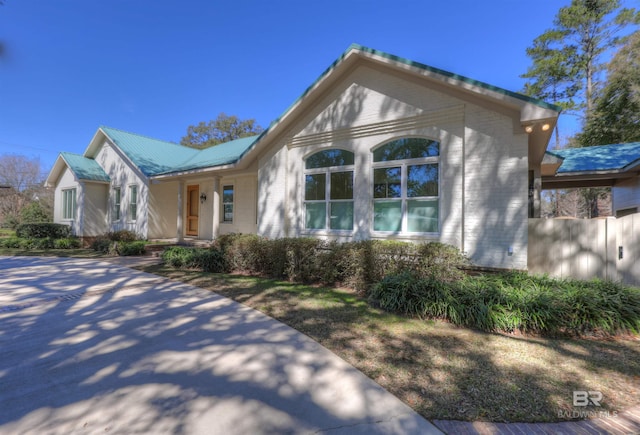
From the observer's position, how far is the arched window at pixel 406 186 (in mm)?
7496

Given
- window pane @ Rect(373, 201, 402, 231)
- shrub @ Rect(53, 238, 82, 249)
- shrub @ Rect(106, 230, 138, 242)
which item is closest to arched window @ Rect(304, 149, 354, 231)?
window pane @ Rect(373, 201, 402, 231)

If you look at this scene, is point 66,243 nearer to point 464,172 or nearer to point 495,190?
point 464,172

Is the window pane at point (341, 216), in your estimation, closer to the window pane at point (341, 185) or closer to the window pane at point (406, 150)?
the window pane at point (341, 185)

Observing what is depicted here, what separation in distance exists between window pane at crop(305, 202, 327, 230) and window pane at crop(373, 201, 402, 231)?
1.72 meters

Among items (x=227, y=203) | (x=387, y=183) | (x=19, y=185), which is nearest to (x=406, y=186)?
(x=387, y=183)

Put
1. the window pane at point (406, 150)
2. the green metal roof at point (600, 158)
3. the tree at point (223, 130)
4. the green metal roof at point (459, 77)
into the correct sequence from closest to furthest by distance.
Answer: the green metal roof at point (459, 77) → the window pane at point (406, 150) → the green metal roof at point (600, 158) → the tree at point (223, 130)

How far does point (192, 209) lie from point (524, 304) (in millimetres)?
14991

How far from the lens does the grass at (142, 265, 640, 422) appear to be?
2.73m

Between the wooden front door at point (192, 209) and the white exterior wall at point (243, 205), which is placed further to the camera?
the wooden front door at point (192, 209)

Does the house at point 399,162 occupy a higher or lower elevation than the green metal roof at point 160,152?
lower

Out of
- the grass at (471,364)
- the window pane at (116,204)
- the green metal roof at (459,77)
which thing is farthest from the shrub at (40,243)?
the green metal roof at (459,77)

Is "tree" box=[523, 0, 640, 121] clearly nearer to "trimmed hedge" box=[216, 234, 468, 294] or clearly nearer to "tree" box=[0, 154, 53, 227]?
"trimmed hedge" box=[216, 234, 468, 294]

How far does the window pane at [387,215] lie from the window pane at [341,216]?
0.80 metres

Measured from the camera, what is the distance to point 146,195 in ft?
48.9
